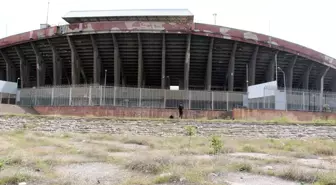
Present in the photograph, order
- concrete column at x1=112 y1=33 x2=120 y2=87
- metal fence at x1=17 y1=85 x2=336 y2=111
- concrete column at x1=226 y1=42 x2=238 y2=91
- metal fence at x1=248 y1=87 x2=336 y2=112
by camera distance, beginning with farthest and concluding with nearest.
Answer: concrete column at x1=226 y1=42 x2=238 y2=91
concrete column at x1=112 y1=33 x2=120 y2=87
metal fence at x1=17 y1=85 x2=336 y2=111
metal fence at x1=248 y1=87 x2=336 y2=112

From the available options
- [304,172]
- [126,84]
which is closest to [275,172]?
[304,172]

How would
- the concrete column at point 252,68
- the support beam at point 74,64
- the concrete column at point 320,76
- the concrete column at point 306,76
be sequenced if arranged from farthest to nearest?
the concrete column at point 320,76 < the concrete column at point 306,76 < the concrete column at point 252,68 < the support beam at point 74,64

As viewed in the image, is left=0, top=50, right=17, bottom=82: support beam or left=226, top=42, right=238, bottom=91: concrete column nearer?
left=226, top=42, right=238, bottom=91: concrete column

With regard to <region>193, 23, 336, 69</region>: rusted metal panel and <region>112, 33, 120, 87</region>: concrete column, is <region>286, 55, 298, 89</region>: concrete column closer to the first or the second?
<region>193, 23, 336, 69</region>: rusted metal panel

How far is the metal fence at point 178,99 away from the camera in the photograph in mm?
26812

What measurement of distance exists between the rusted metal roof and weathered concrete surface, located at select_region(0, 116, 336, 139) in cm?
1746

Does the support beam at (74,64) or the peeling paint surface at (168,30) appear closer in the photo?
the peeling paint surface at (168,30)

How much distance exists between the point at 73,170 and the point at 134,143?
6.86 meters

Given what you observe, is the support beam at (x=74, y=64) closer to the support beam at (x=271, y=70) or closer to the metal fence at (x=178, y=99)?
the metal fence at (x=178, y=99)

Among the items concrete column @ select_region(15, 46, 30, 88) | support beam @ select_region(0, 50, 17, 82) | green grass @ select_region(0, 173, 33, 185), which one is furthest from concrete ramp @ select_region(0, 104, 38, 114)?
green grass @ select_region(0, 173, 33, 185)

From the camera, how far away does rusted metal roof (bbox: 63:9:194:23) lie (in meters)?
35.1

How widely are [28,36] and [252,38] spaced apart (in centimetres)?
2121

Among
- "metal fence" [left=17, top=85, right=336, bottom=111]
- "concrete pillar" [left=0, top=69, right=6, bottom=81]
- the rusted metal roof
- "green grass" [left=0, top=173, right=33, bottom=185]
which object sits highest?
the rusted metal roof

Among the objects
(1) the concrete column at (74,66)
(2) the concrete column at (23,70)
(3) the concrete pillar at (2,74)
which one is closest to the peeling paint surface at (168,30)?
(1) the concrete column at (74,66)
